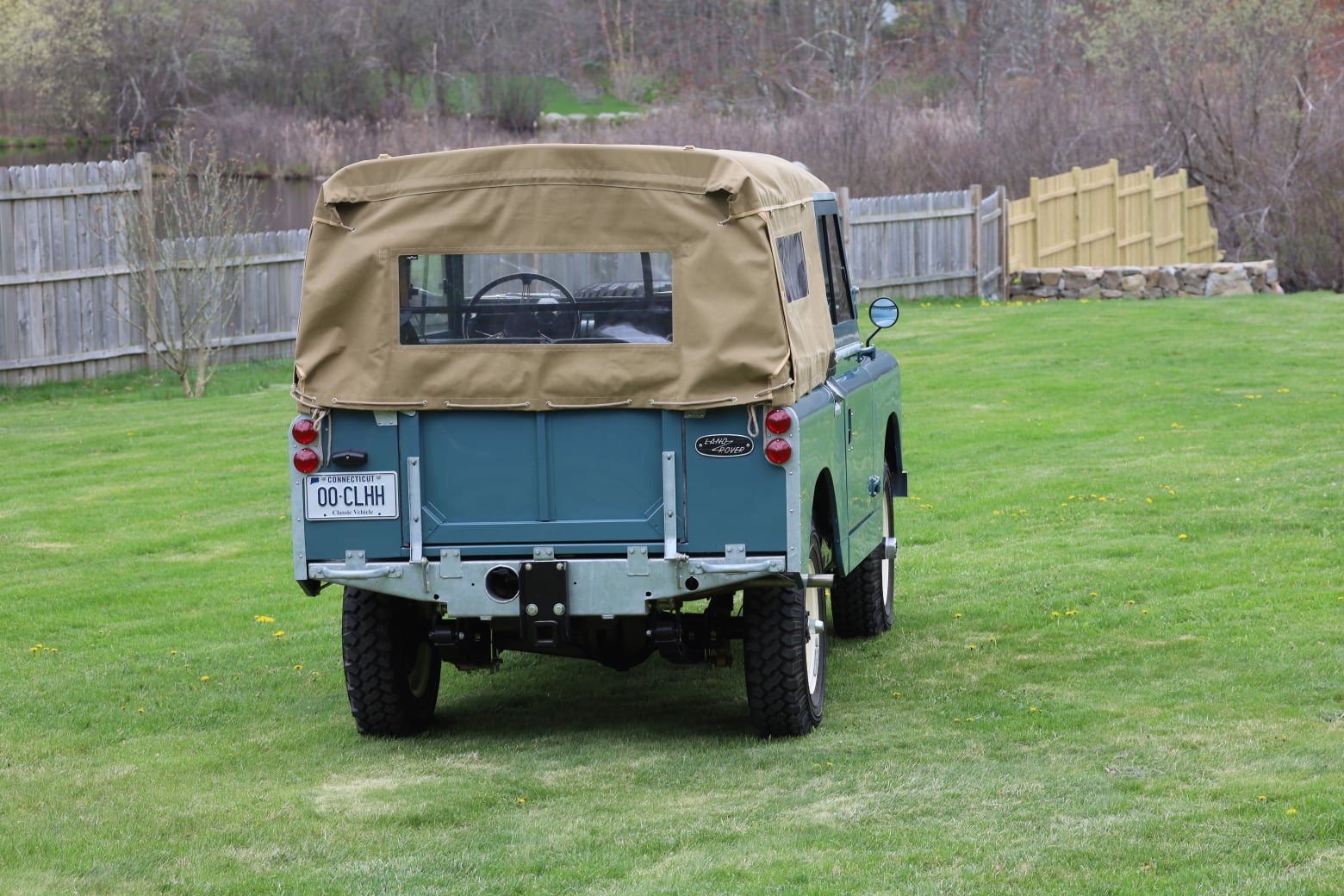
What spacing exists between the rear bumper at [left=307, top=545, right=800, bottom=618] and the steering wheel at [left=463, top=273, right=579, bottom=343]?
0.84 metres

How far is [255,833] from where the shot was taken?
571cm

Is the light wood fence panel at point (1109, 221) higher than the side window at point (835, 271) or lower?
higher

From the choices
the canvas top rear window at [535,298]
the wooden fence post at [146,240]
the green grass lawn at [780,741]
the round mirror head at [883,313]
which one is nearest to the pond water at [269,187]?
the wooden fence post at [146,240]

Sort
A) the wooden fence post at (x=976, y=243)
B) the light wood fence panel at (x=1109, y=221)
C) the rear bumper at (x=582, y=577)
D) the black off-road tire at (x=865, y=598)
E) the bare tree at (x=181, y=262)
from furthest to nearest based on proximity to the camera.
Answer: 1. the light wood fence panel at (x=1109, y=221)
2. the wooden fence post at (x=976, y=243)
3. the bare tree at (x=181, y=262)
4. the black off-road tire at (x=865, y=598)
5. the rear bumper at (x=582, y=577)

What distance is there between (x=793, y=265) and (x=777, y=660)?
1669 millimetres

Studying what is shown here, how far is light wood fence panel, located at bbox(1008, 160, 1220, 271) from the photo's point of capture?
1154 inches

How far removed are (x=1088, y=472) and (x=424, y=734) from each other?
7432 mm

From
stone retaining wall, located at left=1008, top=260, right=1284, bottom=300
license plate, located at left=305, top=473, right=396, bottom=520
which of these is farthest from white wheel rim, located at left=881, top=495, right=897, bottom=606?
stone retaining wall, located at left=1008, top=260, right=1284, bottom=300

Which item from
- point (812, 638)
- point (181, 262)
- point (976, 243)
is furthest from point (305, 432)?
point (976, 243)

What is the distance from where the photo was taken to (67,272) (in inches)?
806

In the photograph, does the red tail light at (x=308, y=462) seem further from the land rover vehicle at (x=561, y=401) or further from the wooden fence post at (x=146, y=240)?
the wooden fence post at (x=146, y=240)

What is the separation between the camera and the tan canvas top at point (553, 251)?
6.61 meters

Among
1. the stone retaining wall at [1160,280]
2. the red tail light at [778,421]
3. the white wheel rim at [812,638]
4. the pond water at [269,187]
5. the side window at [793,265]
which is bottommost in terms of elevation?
the white wheel rim at [812,638]

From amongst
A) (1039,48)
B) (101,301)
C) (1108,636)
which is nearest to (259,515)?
(1108,636)
